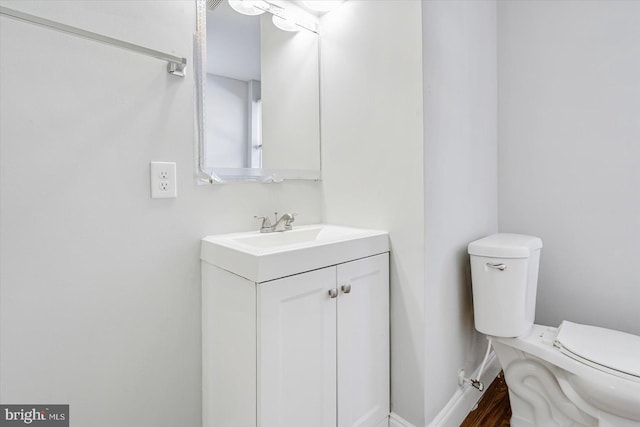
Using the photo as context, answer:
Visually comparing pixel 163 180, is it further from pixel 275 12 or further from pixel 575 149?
pixel 575 149

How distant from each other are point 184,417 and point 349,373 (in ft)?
2.17

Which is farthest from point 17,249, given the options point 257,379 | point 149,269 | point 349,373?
point 349,373

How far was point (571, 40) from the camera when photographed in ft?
5.33

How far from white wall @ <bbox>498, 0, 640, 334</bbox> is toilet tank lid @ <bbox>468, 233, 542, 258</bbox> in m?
0.37

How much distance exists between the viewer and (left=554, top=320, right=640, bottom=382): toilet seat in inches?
41.9

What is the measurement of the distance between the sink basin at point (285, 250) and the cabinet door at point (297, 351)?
0.04m

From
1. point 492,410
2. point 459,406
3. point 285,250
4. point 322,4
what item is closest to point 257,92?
point 322,4

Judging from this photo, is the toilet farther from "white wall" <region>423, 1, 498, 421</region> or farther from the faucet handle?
the faucet handle

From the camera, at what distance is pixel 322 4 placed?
153 cm

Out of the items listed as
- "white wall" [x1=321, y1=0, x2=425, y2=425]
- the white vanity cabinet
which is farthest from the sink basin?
"white wall" [x1=321, y1=0, x2=425, y2=425]

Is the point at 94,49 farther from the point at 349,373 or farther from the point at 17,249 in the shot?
the point at 349,373

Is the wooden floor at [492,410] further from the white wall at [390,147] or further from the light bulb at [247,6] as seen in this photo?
the light bulb at [247,6]

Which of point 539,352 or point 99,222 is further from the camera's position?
point 539,352

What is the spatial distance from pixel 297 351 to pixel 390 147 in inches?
34.9
